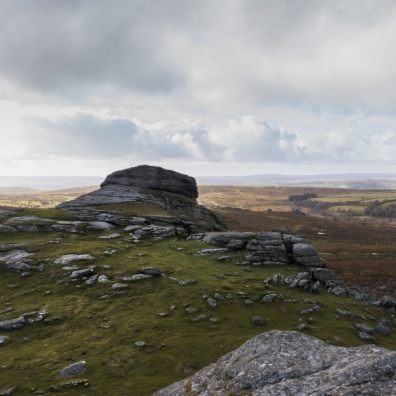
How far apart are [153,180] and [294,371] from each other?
6369 centimetres

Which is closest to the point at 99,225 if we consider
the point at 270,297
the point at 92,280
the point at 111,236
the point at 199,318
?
the point at 111,236

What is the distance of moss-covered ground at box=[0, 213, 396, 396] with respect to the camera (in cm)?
2089

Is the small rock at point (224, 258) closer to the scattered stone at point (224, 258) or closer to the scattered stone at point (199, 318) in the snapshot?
the scattered stone at point (224, 258)

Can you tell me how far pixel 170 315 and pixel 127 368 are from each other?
22.8 feet

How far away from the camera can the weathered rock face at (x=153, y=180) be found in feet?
246

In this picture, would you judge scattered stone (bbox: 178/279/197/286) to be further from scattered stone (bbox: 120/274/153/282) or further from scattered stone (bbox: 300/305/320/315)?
scattered stone (bbox: 300/305/320/315)

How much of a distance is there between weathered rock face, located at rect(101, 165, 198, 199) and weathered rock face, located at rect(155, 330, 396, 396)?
59.8 m

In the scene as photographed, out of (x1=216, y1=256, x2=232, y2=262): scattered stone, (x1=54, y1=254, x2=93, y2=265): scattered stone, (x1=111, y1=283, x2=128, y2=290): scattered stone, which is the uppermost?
(x1=54, y1=254, x2=93, y2=265): scattered stone

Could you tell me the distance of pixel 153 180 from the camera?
2948 inches

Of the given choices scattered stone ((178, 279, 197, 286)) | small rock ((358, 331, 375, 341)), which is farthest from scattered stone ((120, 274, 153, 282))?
small rock ((358, 331, 375, 341))

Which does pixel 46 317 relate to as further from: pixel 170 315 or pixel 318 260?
pixel 318 260

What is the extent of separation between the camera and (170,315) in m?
27.8

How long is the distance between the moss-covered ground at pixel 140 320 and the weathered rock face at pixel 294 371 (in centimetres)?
568

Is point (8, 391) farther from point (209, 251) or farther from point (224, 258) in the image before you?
point (209, 251)
